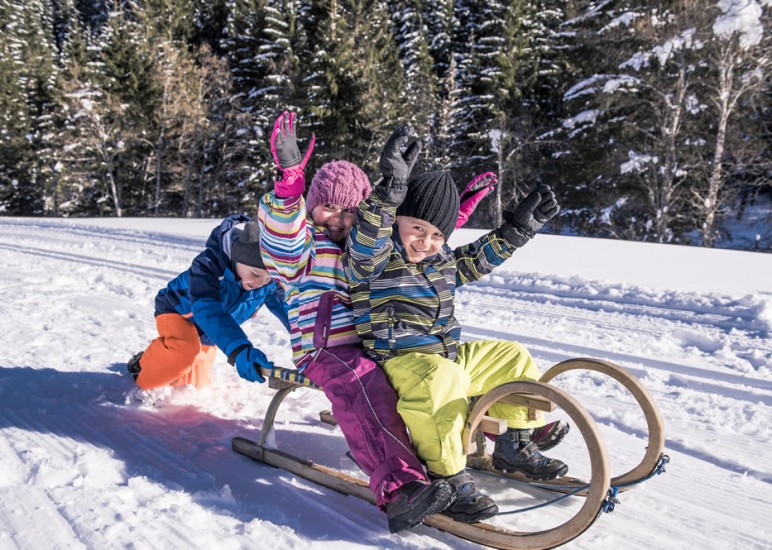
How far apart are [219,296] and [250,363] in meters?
0.56

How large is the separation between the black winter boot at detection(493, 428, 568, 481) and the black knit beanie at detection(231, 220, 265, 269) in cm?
144

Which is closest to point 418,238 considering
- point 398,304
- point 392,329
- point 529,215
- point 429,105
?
point 398,304

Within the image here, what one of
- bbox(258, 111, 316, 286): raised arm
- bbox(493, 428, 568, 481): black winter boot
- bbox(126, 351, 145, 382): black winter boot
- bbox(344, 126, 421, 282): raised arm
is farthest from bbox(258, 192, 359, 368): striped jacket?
bbox(126, 351, 145, 382): black winter boot

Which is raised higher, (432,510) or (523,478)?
(432,510)

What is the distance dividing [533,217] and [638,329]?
9.67 feet

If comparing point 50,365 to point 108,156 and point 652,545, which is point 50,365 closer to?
point 652,545

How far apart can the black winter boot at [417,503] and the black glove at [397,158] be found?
104cm

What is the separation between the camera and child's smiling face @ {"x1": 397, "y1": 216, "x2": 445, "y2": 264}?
222 cm

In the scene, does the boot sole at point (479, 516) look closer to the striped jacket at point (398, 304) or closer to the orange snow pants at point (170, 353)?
the striped jacket at point (398, 304)

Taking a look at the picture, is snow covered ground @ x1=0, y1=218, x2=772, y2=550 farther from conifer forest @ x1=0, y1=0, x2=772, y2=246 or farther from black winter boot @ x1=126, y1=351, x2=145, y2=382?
conifer forest @ x1=0, y1=0, x2=772, y2=246

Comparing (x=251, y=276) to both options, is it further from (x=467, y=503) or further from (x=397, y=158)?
(x=467, y=503)

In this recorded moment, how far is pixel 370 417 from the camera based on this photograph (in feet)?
6.40

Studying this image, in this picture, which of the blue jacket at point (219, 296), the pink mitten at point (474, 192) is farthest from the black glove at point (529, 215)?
the blue jacket at point (219, 296)

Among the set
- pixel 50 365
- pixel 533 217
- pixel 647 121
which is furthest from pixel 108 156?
pixel 533 217
